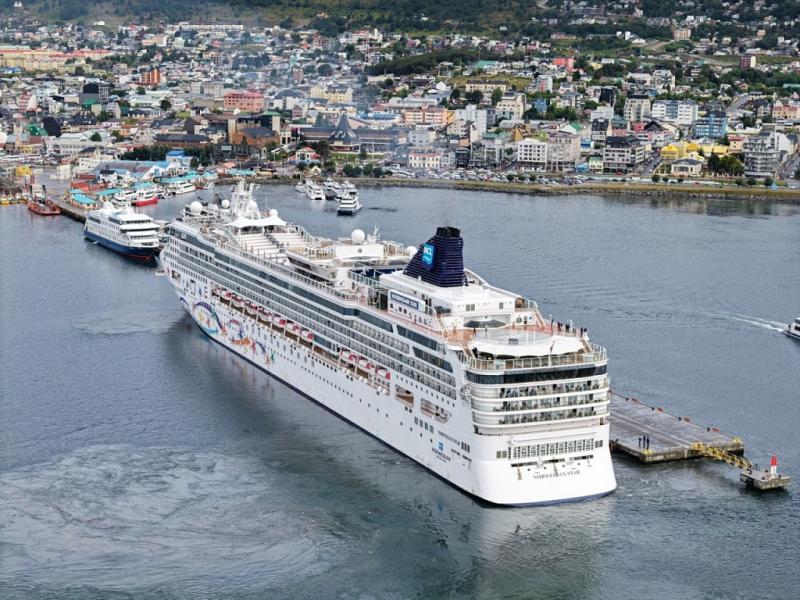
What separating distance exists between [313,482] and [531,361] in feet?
10.1

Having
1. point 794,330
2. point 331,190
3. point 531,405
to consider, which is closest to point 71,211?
point 331,190

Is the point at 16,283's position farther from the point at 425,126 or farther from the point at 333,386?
the point at 425,126

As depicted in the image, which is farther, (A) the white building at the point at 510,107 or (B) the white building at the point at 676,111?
(A) the white building at the point at 510,107

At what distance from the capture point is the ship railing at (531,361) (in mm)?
14516

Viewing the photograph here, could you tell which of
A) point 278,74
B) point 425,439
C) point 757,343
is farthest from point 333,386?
point 278,74

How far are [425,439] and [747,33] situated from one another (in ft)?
223

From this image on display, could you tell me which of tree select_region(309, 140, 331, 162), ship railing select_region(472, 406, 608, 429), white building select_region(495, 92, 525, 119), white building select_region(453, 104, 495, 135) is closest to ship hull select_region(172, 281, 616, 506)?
ship railing select_region(472, 406, 608, 429)

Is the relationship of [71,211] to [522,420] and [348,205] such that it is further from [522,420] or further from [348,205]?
[522,420]

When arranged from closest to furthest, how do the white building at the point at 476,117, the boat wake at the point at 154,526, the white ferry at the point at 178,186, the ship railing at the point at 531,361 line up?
1. the boat wake at the point at 154,526
2. the ship railing at the point at 531,361
3. the white ferry at the point at 178,186
4. the white building at the point at 476,117

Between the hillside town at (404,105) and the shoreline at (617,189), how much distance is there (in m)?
1.35

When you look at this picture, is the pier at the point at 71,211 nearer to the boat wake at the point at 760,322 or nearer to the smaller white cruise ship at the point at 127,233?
the smaller white cruise ship at the point at 127,233

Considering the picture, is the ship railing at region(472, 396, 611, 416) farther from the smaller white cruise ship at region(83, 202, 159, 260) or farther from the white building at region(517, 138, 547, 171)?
the white building at region(517, 138, 547, 171)

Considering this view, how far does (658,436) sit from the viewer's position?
55.4 ft

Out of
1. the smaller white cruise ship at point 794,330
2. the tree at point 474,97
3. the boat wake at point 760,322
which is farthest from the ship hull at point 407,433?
the tree at point 474,97
